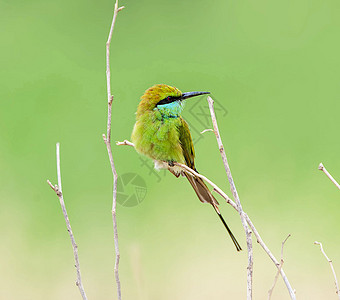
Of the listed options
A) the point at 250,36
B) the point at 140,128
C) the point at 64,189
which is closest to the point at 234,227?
→ the point at 64,189

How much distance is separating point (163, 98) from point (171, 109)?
5cm

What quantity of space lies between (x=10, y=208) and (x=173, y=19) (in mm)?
2838

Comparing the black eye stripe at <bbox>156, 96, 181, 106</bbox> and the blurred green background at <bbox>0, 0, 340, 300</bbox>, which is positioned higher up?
the blurred green background at <bbox>0, 0, 340, 300</bbox>

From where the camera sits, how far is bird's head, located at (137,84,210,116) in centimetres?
185

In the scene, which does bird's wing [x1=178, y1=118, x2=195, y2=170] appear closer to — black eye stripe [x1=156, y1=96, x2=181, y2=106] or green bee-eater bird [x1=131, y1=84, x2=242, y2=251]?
green bee-eater bird [x1=131, y1=84, x2=242, y2=251]

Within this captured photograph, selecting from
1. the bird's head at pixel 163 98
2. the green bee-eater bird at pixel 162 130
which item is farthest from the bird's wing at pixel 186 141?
the bird's head at pixel 163 98

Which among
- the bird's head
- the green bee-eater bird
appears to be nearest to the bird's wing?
the green bee-eater bird

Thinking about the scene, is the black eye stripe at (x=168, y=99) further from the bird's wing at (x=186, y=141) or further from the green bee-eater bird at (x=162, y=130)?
the bird's wing at (x=186, y=141)

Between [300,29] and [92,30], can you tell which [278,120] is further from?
[92,30]

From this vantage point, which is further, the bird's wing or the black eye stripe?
the bird's wing

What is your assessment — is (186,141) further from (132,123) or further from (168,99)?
(132,123)

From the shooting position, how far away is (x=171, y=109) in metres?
1.93

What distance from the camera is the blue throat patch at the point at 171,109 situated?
1.88 m

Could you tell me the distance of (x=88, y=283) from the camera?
120 inches
